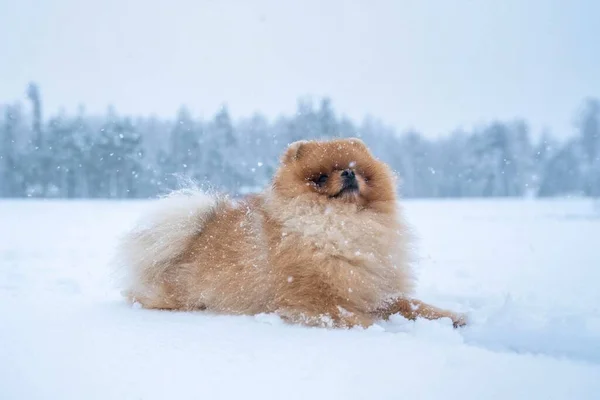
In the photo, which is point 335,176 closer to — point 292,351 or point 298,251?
point 298,251

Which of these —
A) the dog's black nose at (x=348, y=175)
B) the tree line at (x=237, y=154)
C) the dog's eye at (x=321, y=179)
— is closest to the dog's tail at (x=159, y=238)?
the dog's eye at (x=321, y=179)

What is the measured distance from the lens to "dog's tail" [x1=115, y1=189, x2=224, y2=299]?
4.27 metres

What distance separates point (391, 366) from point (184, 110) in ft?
141

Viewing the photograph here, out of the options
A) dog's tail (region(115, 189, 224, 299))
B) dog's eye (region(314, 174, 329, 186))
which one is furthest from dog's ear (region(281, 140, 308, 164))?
dog's tail (region(115, 189, 224, 299))

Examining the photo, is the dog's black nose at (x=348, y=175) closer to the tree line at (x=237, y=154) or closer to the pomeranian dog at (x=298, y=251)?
the pomeranian dog at (x=298, y=251)

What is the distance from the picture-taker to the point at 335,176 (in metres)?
3.96

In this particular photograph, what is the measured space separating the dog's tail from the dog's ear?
83 cm

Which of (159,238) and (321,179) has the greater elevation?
(321,179)

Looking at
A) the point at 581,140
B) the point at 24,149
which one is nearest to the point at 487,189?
the point at 581,140

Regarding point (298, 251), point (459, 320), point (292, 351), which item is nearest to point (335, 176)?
point (298, 251)

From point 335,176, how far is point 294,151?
491 millimetres

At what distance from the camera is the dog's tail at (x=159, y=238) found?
427 cm

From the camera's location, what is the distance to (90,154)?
35.5 metres

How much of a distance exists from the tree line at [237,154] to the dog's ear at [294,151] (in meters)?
21.2
